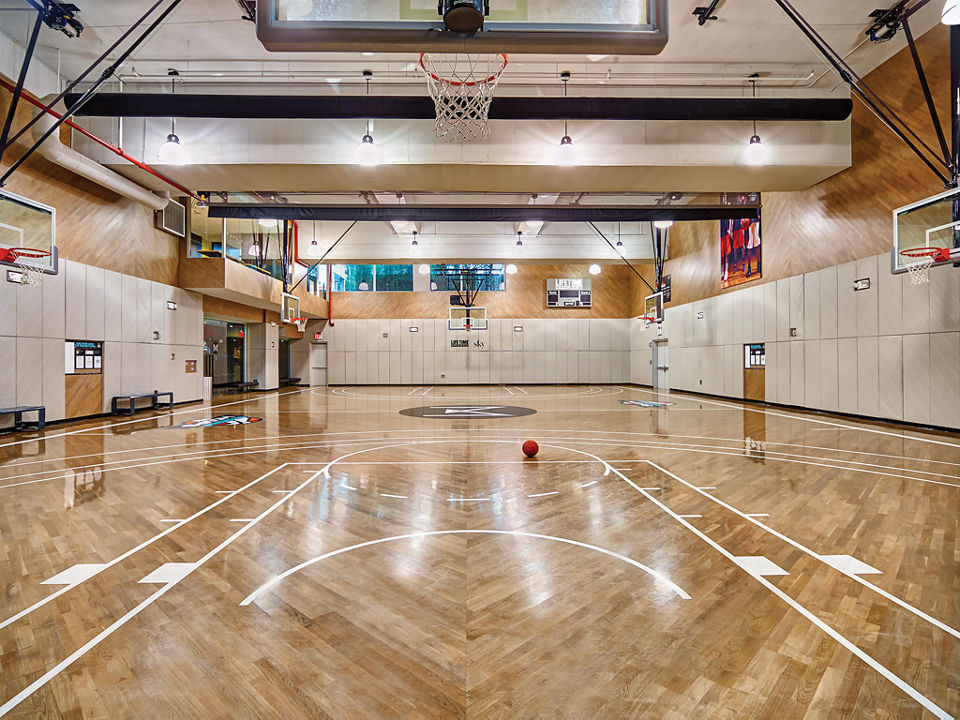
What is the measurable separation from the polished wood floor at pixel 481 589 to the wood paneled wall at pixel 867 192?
17.6 feet

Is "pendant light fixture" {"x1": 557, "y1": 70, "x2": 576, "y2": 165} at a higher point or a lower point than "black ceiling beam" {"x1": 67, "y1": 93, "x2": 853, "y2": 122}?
lower

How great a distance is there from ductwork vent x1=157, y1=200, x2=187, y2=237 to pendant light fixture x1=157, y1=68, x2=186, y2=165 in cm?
474

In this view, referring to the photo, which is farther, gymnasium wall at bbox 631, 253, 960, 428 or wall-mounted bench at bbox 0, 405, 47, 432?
wall-mounted bench at bbox 0, 405, 47, 432

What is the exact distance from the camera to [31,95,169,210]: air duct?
8617mm

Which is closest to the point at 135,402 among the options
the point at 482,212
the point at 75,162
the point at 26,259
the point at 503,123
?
the point at 26,259

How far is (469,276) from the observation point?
23.8 metres

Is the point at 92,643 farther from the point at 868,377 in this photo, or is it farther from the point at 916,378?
the point at 868,377

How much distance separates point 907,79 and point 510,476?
9.77 m

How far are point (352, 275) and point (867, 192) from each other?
2022cm

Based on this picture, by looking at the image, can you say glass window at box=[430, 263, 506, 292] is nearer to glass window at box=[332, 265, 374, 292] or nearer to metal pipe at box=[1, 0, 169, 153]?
glass window at box=[332, 265, 374, 292]

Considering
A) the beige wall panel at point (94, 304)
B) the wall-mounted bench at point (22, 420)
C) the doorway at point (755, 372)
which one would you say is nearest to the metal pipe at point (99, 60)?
the beige wall panel at point (94, 304)

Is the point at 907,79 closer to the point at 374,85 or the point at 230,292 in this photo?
the point at 374,85

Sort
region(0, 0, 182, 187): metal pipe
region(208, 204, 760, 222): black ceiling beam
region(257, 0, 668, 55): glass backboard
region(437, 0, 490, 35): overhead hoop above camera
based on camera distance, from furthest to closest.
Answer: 1. region(208, 204, 760, 222): black ceiling beam
2. region(0, 0, 182, 187): metal pipe
3. region(257, 0, 668, 55): glass backboard
4. region(437, 0, 490, 35): overhead hoop above camera

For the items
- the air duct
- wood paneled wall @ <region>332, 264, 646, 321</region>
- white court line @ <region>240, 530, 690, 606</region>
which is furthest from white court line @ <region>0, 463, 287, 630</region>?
wood paneled wall @ <region>332, 264, 646, 321</region>
